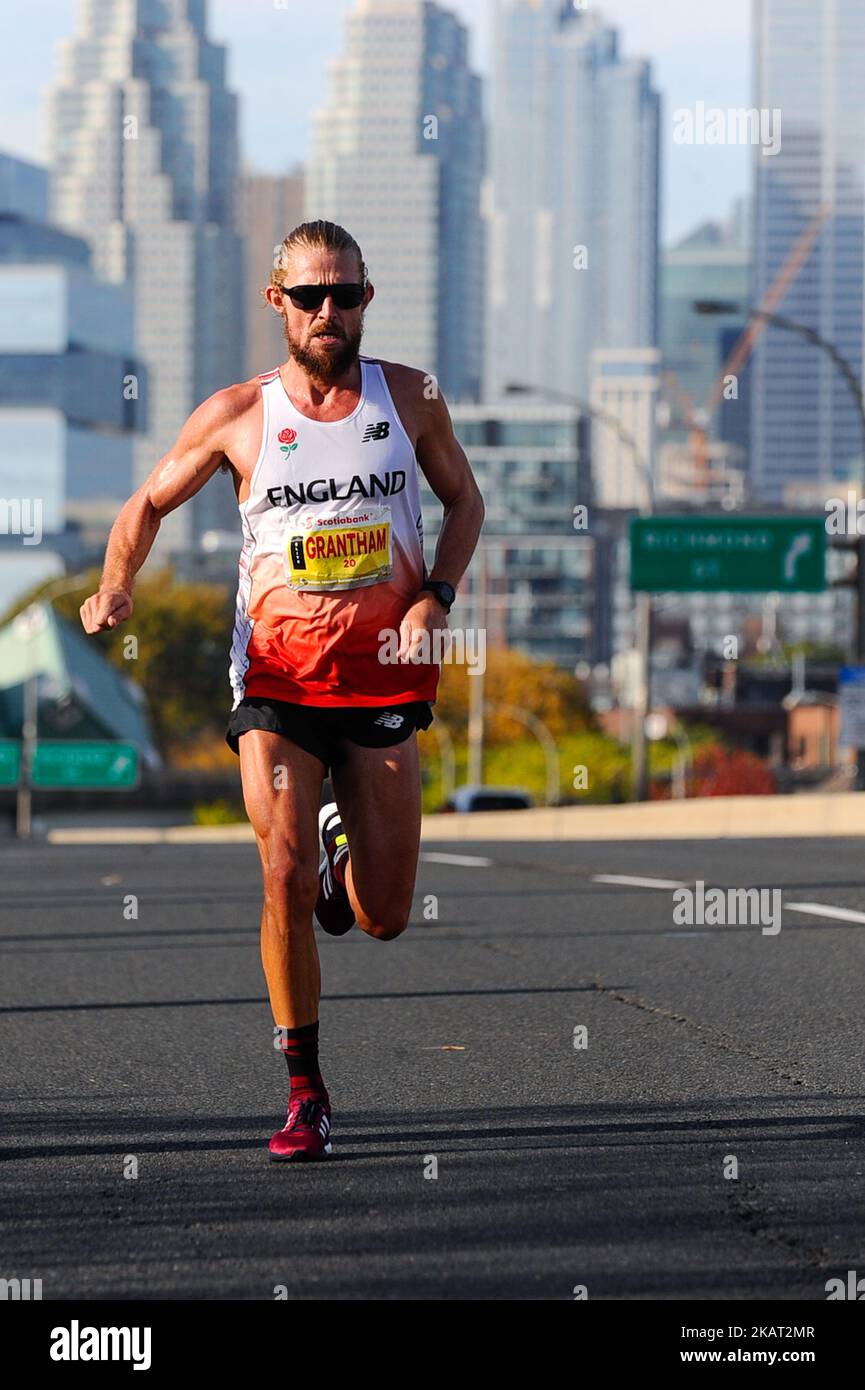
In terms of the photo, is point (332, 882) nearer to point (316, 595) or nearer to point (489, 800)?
point (316, 595)

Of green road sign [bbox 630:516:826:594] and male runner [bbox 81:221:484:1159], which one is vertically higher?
green road sign [bbox 630:516:826:594]

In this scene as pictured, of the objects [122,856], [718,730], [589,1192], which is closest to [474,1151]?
[589,1192]

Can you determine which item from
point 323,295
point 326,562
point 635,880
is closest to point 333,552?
point 326,562

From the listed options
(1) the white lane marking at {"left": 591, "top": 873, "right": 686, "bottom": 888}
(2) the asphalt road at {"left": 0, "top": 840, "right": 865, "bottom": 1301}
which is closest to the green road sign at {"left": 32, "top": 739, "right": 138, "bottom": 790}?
(1) the white lane marking at {"left": 591, "top": 873, "right": 686, "bottom": 888}

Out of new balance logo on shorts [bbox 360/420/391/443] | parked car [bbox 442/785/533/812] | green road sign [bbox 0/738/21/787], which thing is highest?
new balance logo on shorts [bbox 360/420/391/443]

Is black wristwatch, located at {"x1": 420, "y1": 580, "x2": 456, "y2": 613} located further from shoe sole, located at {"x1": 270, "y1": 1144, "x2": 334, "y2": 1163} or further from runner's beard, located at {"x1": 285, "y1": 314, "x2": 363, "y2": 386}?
shoe sole, located at {"x1": 270, "y1": 1144, "x2": 334, "y2": 1163}

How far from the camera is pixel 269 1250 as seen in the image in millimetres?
4281

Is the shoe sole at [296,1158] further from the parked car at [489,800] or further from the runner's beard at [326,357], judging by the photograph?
the parked car at [489,800]

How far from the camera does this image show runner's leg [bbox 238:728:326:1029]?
216 inches

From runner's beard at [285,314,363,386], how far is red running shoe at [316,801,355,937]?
41.2 inches

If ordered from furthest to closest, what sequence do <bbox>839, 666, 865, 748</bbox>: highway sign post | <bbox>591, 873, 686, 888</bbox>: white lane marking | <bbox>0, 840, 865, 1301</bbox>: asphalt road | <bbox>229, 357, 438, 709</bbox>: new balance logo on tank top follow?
<bbox>839, 666, 865, 748</bbox>: highway sign post, <bbox>591, 873, 686, 888</bbox>: white lane marking, <bbox>229, 357, 438, 709</bbox>: new balance logo on tank top, <bbox>0, 840, 865, 1301</bbox>: asphalt road

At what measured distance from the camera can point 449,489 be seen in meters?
5.98

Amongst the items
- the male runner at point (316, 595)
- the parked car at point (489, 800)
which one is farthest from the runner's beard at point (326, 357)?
the parked car at point (489, 800)
